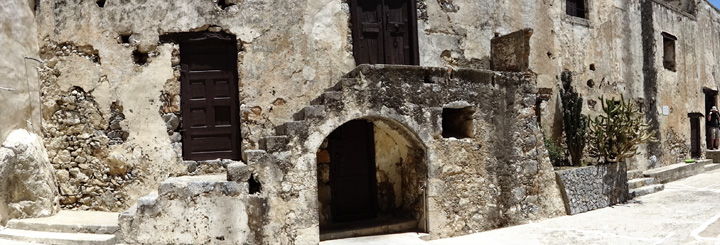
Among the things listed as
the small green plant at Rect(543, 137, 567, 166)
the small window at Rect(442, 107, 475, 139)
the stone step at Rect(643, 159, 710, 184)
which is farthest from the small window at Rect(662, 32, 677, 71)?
the small window at Rect(442, 107, 475, 139)

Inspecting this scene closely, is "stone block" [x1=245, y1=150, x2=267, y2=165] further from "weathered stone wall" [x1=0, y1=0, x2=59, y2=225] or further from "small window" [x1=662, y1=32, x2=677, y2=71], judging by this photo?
"small window" [x1=662, y1=32, x2=677, y2=71]

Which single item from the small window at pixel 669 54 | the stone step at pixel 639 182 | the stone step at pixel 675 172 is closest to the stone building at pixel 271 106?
the stone step at pixel 639 182

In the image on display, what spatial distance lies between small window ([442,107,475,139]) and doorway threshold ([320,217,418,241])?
1.52 m

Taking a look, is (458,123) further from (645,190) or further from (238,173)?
(645,190)

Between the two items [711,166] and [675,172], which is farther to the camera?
[711,166]

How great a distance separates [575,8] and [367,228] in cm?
832

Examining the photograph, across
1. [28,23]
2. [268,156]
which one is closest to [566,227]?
[268,156]

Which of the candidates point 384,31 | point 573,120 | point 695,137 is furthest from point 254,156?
point 695,137

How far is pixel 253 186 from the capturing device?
6.04m

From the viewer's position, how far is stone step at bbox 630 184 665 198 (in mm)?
10141

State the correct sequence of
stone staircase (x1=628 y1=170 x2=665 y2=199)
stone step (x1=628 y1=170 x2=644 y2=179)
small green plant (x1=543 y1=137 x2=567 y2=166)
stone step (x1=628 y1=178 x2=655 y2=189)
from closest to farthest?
small green plant (x1=543 y1=137 x2=567 y2=166) → stone staircase (x1=628 y1=170 x2=665 y2=199) → stone step (x1=628 y1=178 x2=655 y2=189) → stone step (x1=628 y1=170 x2=644 y2=179)

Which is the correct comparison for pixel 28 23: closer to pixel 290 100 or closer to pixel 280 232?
pixel 290 100

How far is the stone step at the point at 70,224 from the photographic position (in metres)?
6.51

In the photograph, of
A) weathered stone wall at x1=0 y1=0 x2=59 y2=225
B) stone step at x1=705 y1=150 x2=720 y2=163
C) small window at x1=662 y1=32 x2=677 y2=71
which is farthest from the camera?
stone step at x1=705 y1=150 x2=720 y2=163
